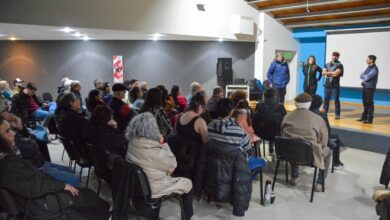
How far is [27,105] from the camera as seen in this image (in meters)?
5.77

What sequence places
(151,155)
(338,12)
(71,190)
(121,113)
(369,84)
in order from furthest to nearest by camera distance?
(338,12) → (369,84) → (121,113) → (151,155) → (71,190)

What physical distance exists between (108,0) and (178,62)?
396 centimetres

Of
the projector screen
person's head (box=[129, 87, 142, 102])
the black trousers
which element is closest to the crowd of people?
person's head (box=[129, 87, 142, 102])

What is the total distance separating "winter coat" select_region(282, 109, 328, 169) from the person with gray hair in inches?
64.3

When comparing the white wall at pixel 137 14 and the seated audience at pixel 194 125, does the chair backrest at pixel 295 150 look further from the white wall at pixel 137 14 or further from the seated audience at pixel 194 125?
the white wall at pixel 137 14

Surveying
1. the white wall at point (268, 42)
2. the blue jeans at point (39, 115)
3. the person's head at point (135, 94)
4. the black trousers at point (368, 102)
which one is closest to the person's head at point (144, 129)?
the person's head at point (135, 94)

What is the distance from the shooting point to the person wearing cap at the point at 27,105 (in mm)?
5457

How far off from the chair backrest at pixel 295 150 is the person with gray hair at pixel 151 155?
4.74ft

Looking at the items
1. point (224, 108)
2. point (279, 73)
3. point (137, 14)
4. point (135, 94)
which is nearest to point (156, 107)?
point (224, 108)

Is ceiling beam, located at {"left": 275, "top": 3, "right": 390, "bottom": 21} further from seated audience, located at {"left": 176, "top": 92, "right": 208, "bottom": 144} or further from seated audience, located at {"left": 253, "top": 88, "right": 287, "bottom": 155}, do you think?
seated audience, located at {"left": 176, "top": 92, "right": 208, "bottom": 144}

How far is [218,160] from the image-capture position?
291 centimetres

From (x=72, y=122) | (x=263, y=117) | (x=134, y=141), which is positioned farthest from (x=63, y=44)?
(x=134, y=141)

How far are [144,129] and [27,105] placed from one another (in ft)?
13.6

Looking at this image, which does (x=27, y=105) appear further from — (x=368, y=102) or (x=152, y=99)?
(x=368, y=102)
